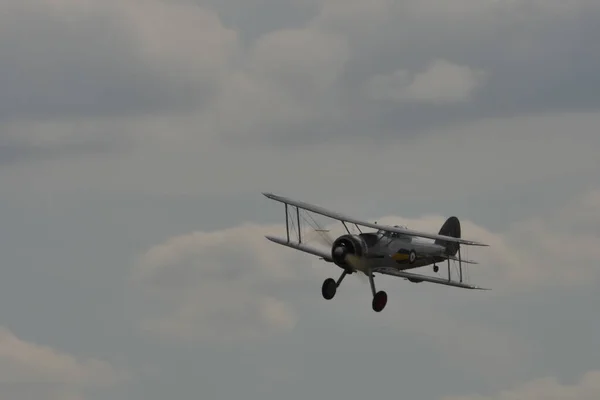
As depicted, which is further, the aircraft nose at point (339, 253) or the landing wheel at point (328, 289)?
the landing wheel at point (328, 289)

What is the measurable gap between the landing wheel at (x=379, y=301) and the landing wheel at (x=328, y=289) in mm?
2105

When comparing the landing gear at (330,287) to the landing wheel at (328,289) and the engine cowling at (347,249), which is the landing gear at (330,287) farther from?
the engine cowling at (347,249)

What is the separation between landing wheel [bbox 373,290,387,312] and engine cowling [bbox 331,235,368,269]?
2.26 meters

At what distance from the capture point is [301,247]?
76.0m

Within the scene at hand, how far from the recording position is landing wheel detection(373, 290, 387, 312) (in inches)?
2849

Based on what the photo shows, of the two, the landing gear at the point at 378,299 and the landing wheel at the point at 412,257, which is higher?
the landing wheel at the point at 412,257

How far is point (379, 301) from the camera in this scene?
238 ft

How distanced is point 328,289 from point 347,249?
247 centimetres

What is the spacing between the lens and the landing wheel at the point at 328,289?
2857 inches

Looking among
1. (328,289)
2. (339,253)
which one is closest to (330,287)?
(328,289)

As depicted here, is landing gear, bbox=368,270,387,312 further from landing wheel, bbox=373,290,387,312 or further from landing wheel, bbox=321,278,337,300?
landing wheel, bbox=321,278,337,300

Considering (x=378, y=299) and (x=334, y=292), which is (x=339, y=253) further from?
(x=378, y=299)

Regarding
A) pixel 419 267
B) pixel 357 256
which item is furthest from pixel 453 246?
pixel 357 256

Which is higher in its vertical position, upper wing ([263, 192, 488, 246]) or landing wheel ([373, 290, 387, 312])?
upper wing ([263, 192, 488, 246])
